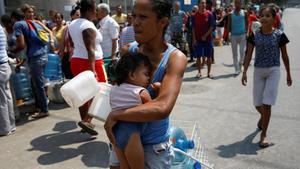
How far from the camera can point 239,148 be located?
15.2 feet

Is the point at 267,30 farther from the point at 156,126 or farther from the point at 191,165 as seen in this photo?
the point at 156,126

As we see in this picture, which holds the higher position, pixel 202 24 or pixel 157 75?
pixel 157 75

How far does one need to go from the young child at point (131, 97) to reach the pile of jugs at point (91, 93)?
608 millimetres

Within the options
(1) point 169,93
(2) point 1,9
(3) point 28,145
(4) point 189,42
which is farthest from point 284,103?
(2) point 1,9

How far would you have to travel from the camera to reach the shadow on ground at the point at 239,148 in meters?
4.47

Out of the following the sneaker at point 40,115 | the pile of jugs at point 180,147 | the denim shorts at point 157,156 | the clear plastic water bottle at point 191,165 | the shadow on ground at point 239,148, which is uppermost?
the denim shorts at point 157,156

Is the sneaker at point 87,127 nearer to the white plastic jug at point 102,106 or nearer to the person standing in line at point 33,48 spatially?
the person standing in line at point 33,48

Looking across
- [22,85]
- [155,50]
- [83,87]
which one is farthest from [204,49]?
[155,50]

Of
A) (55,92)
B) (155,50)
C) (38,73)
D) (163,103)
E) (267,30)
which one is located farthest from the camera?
(55,92)

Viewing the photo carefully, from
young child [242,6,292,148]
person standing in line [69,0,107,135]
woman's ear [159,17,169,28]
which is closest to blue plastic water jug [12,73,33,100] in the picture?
person standing in line [69,0,107,135]

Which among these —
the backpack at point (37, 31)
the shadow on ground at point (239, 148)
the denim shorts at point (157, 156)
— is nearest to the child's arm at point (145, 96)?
the denim shorts at point (157, 156)

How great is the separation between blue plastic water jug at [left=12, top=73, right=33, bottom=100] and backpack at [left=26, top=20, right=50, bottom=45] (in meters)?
1.21

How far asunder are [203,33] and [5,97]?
533 cm

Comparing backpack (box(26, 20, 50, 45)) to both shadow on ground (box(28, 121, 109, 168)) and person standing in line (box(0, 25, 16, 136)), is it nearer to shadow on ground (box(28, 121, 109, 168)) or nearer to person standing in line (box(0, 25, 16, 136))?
person standing in line (box(0, 25, 16, 136))
